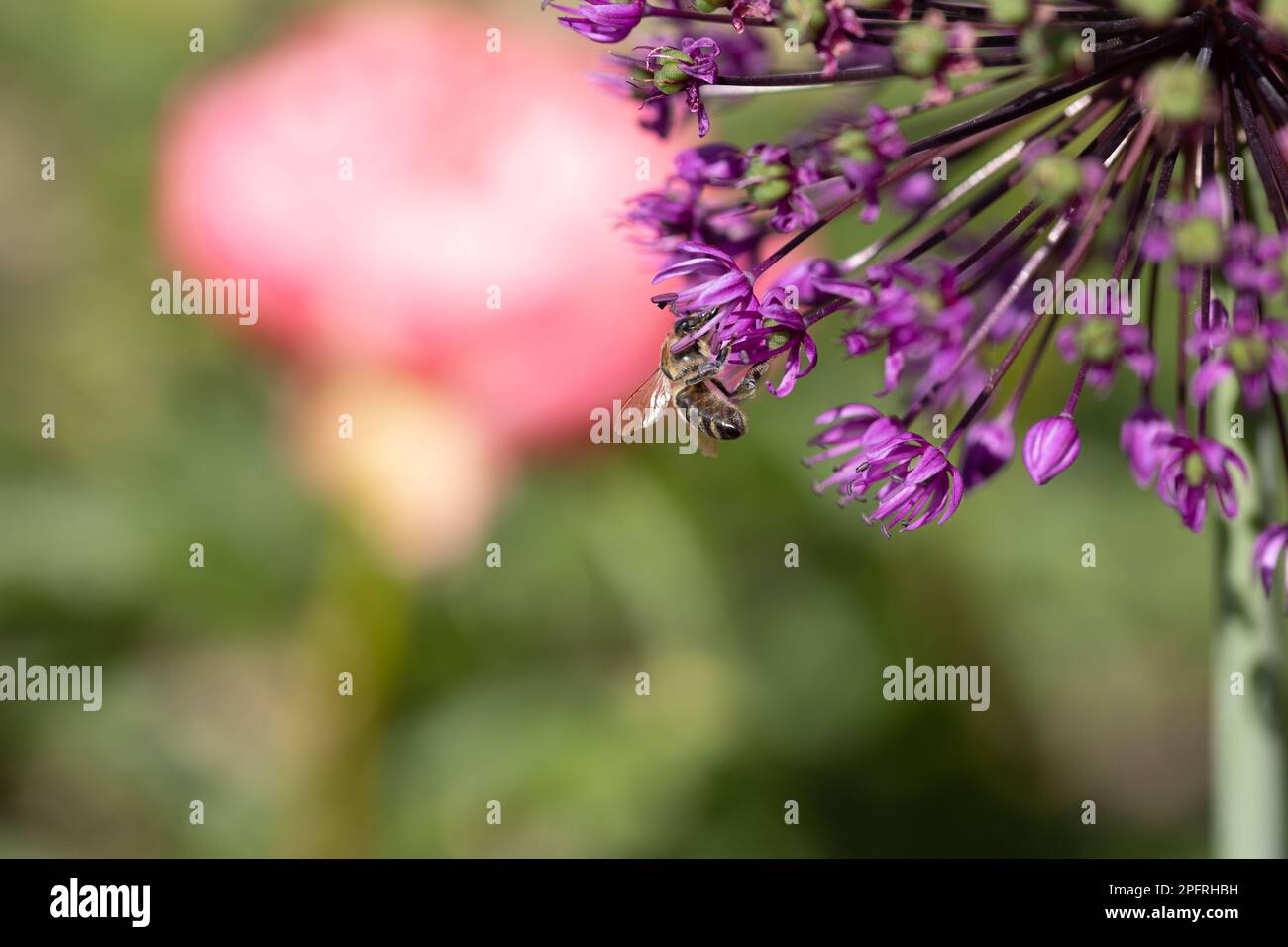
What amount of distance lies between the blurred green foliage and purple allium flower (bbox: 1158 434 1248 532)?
1477 millimetres

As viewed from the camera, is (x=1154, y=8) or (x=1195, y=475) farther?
(x=1195, y=475)

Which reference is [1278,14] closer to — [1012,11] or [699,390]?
[1012,11]

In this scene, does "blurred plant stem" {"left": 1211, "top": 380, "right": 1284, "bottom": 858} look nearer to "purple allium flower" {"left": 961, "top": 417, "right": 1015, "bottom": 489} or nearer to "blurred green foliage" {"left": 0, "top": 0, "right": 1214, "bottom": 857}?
"purple allium flower" {"left": 961, "top": 417, "right": 1015, "bottom": 489}

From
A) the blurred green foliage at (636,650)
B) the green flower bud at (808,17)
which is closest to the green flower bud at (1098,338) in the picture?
the green flower bud at (808,17)

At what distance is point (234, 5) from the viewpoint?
394 cm

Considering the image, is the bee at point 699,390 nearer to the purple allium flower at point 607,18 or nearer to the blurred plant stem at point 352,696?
the purple allium flower at point 607,18

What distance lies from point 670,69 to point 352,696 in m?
1.47

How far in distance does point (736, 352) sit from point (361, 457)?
1.24 metres

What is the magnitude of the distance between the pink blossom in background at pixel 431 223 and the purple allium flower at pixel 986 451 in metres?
0.99

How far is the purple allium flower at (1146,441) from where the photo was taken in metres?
1.42

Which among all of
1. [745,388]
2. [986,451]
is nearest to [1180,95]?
[986,451]

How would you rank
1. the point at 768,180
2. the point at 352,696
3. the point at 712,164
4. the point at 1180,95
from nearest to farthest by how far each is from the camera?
the point at 1180,95, the point at 768,180, the point at 712,164, the point at 352,696

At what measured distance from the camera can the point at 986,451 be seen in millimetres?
1597

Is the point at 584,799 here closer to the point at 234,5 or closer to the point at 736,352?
the point at 736,352
